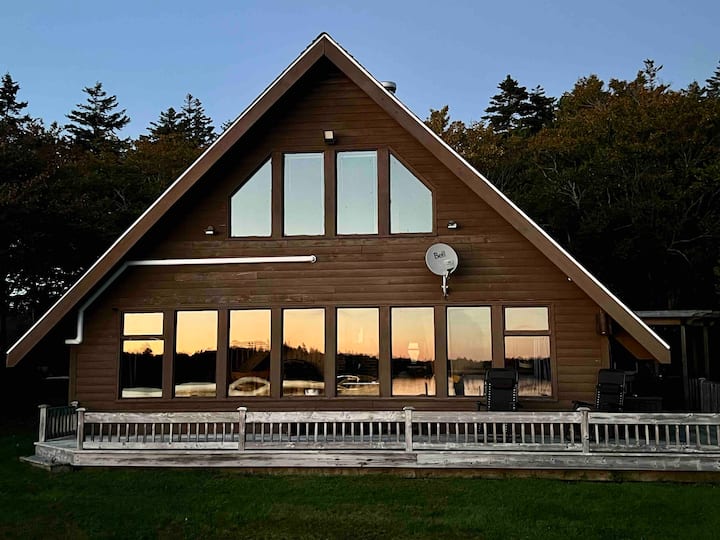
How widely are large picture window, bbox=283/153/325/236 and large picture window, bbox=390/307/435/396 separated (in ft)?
6.49

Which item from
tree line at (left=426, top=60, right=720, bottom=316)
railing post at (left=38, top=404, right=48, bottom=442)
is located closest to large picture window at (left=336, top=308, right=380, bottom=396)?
railing post at (left=38, top=404, right=48, bottom=442)

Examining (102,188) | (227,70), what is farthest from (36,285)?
(227,70)

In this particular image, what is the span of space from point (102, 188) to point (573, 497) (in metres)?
23.6

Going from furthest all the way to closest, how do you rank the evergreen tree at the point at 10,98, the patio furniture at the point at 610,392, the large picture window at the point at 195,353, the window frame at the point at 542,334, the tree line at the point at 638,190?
the evergreen tree at the point at 10,98 → the tree line at the point at 638,190 → the large picture window at the point at 195,353 → the window frame at the point at 542,334 → the patio furniture at the point at 610,392

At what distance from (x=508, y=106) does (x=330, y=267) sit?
3015 cm

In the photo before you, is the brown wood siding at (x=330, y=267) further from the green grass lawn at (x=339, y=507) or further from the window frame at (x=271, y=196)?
the green grass lawn at (x=339, y=507)

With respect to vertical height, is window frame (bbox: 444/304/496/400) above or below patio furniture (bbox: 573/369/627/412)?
above

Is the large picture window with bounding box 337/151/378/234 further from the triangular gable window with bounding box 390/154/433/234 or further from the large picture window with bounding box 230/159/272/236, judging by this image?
the large picture window with bounding box 230/159/272/236

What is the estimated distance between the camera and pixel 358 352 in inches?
450

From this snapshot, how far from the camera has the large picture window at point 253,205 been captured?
11.8 m

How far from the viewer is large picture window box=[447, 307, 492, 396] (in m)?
11.2

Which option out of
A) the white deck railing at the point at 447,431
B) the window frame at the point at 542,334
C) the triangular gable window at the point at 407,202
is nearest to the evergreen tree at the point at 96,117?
the triangular gable window at the point at 407,202

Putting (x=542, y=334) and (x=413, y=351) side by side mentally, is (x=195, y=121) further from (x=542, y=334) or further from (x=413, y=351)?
(x=542, y=334)

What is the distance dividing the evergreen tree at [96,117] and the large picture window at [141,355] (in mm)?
35372
